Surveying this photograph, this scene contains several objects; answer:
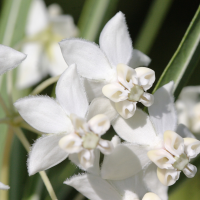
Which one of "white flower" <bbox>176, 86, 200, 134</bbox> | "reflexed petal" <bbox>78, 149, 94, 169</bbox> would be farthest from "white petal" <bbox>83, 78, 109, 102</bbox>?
"white flower" <bbox>176, 86, 200, 134</bbox>

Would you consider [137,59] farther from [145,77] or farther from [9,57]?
[9,57]

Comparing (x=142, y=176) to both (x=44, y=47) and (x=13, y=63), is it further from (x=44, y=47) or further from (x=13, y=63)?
(x=44, y=47)

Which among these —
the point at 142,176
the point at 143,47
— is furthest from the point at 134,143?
the point at 143,47

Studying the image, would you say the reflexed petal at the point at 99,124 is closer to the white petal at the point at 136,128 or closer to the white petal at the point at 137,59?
the white petal at the point at 136,128

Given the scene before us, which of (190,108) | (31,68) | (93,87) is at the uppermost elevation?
(93,87)

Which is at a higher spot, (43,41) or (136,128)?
(136,128)

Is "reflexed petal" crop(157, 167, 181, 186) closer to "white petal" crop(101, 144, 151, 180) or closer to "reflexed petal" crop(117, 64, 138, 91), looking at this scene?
"white petal" crop(101, 144, 151, 180)

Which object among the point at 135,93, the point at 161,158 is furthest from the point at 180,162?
the point at 135,93
